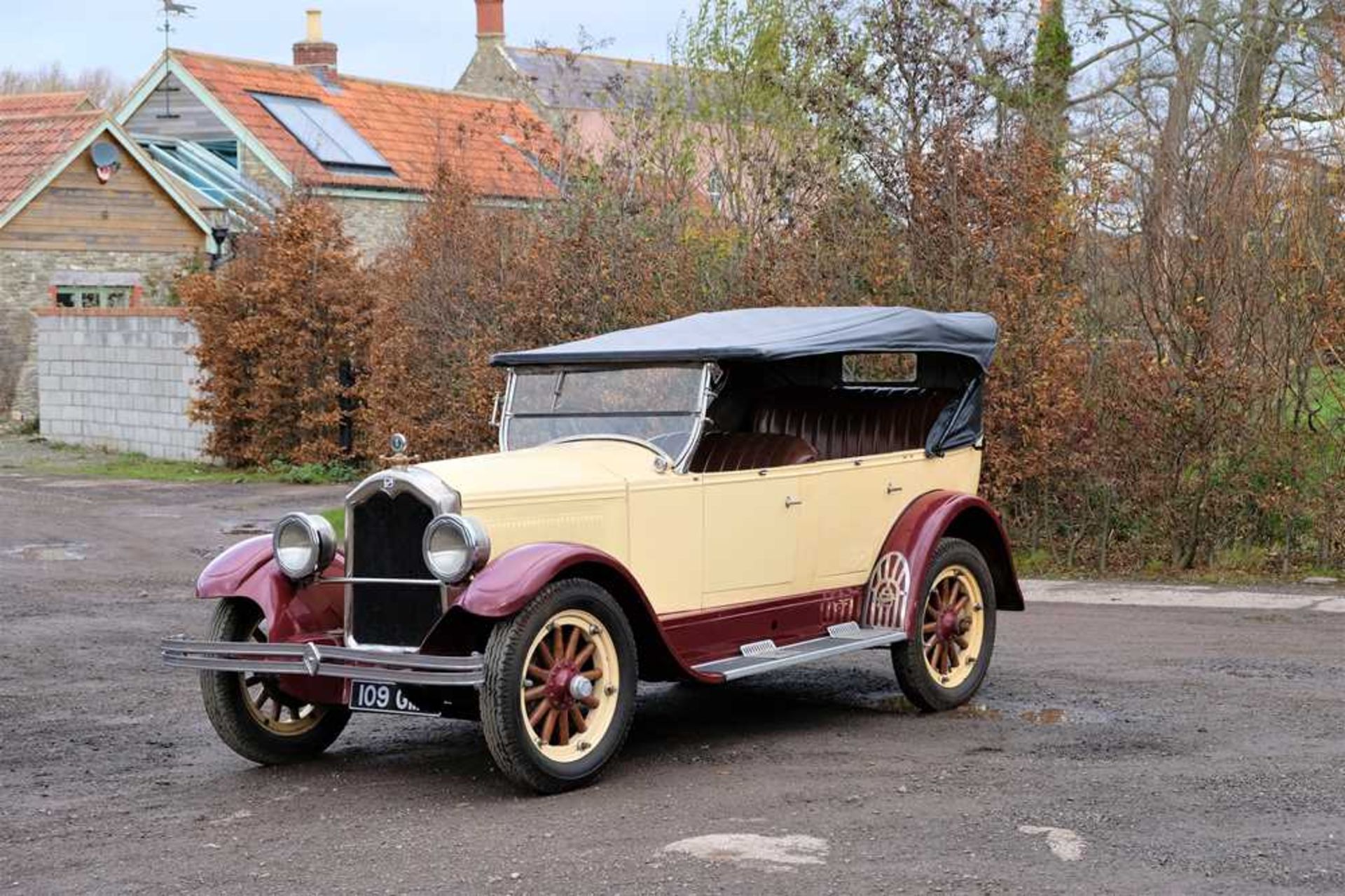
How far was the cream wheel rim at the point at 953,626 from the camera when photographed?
9.08 meters

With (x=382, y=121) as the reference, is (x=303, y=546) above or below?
below

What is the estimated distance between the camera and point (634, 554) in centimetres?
789

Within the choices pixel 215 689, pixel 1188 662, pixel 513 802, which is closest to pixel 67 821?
pixel 215 689

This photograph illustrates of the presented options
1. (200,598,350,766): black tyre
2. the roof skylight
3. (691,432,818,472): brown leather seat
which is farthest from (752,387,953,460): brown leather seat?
the roof skylight

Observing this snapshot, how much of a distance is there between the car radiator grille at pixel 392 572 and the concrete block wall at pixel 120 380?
1629cm

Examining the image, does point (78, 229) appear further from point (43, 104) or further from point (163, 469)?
point (163, 469)

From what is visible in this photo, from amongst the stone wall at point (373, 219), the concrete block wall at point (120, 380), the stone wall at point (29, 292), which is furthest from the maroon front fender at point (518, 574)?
the stone wall at point (373, 219)

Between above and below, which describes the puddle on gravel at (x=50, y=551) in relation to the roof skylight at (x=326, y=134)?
below

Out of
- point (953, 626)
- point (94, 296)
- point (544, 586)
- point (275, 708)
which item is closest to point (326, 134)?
point (94, 296)

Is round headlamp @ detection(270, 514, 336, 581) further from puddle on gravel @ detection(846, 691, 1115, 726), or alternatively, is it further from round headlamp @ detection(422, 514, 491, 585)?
puddle on gravel @ detection(846, 691, 1115, 726)

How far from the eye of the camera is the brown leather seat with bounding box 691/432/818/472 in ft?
29.0

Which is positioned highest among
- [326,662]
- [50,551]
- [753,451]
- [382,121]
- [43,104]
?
[43,104]

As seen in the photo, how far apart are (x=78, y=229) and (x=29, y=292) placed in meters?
1.42

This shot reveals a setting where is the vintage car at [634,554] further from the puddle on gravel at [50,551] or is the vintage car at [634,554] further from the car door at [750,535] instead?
the puddle on gravel at [50,551]
